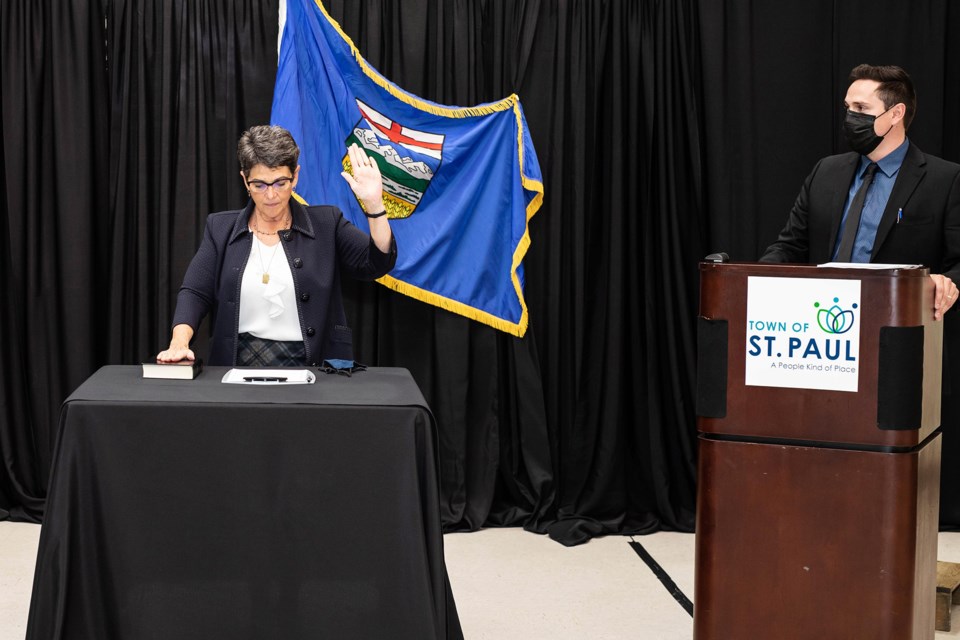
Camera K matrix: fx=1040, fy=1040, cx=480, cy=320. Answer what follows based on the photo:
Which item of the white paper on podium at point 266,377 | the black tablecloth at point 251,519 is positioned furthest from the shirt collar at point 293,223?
the black tablecloth at point 251,519

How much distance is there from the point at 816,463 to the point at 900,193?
1.01 m

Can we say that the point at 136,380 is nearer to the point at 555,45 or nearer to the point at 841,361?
the point at 841,361

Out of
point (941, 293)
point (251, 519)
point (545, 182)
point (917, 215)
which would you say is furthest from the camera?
point (545, 182)

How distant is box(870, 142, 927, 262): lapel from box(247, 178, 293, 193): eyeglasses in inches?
65.1

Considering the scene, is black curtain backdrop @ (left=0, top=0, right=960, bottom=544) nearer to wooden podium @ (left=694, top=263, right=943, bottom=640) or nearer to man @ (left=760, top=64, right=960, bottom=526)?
man @ (left=760, top=64, right=960, bottom=526)

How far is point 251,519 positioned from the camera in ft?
7.26

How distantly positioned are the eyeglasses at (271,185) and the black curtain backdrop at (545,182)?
121cm

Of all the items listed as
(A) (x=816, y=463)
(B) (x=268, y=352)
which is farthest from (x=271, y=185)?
(A) (x=816, y=463)

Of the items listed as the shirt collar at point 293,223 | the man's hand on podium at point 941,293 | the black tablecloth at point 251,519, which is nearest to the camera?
Result: the black tablecloth at point 251,519

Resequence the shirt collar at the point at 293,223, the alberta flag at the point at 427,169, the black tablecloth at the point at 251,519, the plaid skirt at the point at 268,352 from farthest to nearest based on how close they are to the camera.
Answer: the alberta flag at the point at 427,169 < the shirt collar at the point at 293,223 < the plaid skirt at the point at 268,352 < the black tablecloth at the point at 251,519

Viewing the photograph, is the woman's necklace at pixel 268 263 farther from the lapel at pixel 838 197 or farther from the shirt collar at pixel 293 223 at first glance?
the lapel at pixel 838 197

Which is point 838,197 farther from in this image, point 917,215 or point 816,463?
point 816,463

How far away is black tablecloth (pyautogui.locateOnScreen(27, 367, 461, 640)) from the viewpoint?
220 cm

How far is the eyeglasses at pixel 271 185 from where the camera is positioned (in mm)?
2902
